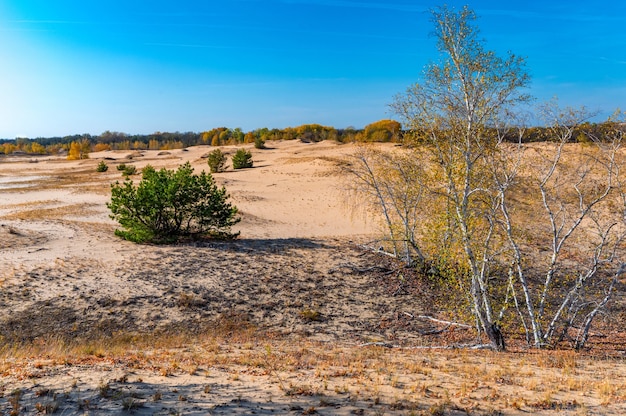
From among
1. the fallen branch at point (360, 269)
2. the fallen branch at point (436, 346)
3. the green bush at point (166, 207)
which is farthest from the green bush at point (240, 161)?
the fallen branch at point (436, 346)

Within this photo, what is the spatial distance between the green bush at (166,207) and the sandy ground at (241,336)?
0.85m

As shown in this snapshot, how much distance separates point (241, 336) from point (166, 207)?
23.9 feet

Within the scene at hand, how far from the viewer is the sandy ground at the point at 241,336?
596 cm

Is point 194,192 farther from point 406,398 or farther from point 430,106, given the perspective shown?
point 406,398

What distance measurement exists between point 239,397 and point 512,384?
4.01 m

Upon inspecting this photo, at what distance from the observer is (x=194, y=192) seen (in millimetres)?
16203

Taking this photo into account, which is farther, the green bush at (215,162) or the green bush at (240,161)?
the green bush at (240,161)

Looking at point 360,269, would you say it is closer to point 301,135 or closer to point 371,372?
point 371,372

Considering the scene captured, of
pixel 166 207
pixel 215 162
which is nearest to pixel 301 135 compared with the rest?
pixel 215 162

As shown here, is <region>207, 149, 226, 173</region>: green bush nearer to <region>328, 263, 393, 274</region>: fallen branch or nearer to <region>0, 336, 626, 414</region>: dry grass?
<region>328, 263, 393, 274</region>: fallen branch

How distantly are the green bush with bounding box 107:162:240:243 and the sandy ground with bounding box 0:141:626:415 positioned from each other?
33.4 inches

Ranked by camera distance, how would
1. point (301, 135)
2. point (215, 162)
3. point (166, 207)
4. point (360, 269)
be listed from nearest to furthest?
1. point (360, 269)
2. point (166, 207)
3. point (215, 162)
4. point (301, 135)

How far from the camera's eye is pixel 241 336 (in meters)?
10.5

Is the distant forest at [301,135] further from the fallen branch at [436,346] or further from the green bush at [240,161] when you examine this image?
the green bush at [240,161]
